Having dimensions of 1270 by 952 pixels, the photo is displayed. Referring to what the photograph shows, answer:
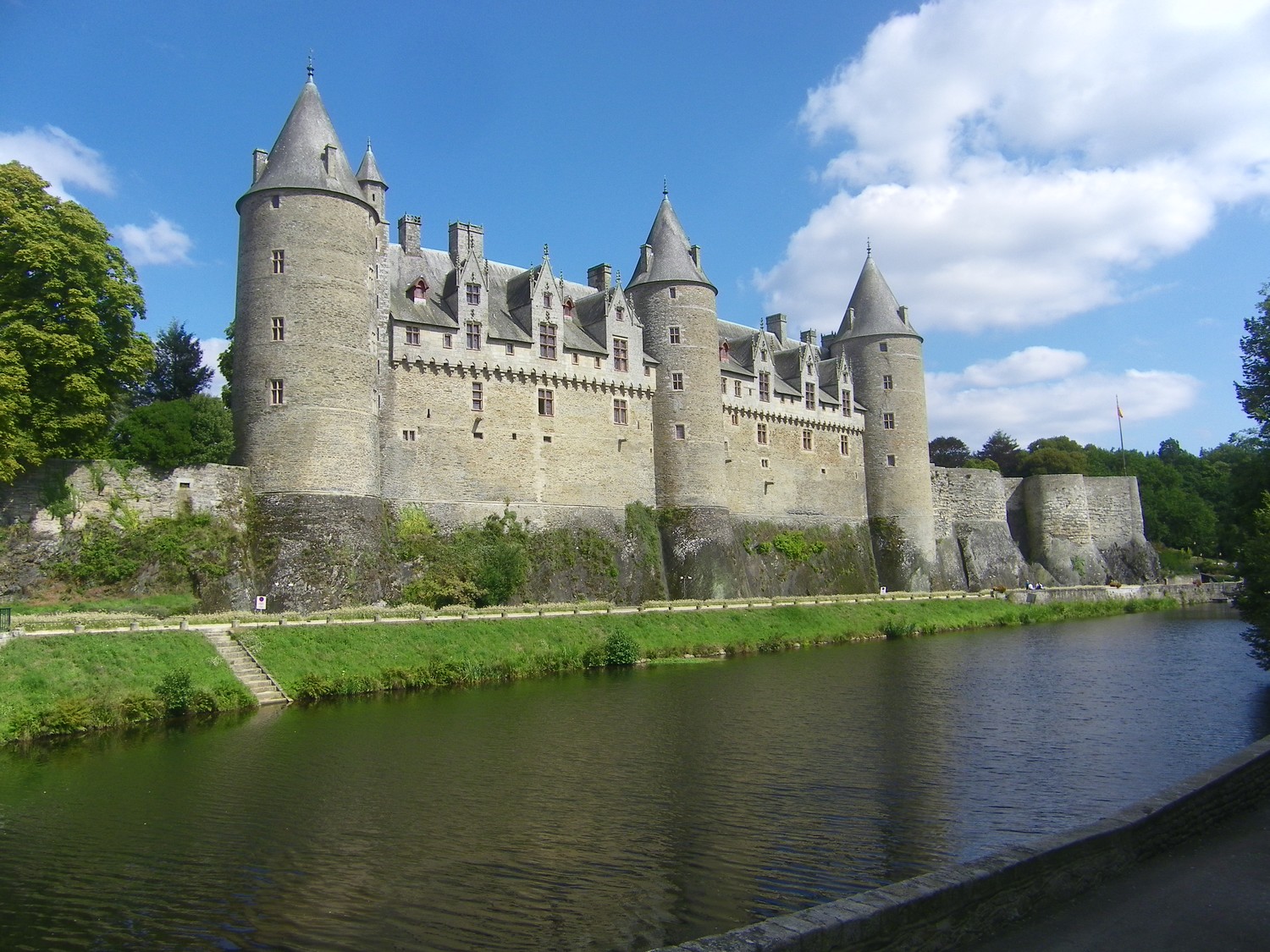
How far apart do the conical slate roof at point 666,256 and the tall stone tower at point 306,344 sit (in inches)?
567

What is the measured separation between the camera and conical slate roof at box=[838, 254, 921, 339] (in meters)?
54.3

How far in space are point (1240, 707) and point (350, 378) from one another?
26.2m

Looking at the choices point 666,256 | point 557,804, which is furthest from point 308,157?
point 557,804

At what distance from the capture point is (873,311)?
180 ft

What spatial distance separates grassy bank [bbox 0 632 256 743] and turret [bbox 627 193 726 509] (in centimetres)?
2292

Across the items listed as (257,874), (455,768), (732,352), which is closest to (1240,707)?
(455,768)

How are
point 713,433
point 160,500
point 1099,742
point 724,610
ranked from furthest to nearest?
point 713,433
point 724,610
point 160,500
point 1099,742

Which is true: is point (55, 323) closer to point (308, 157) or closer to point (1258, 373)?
point (308, 157)

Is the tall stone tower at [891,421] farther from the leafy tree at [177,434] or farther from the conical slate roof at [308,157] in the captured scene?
the leafy tree at [177,434]

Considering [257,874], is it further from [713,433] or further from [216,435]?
[713,433]

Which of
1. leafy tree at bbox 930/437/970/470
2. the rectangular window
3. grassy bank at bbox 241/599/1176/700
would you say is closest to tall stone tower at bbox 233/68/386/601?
grassy bank at bbox 241/599/1176/700

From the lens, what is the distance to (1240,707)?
2120 centimetres

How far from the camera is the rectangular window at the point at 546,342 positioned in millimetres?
39938

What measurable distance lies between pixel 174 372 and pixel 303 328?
1642 cm
